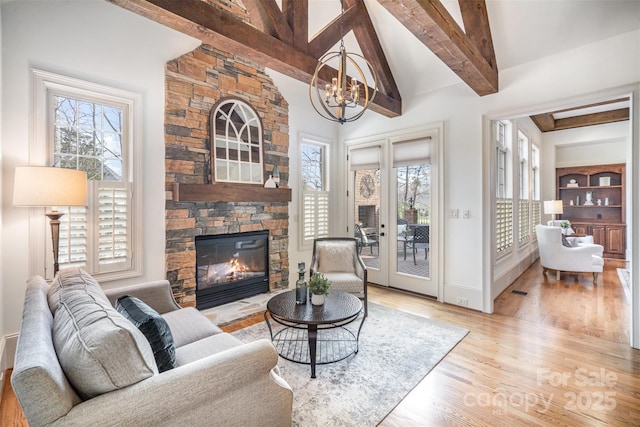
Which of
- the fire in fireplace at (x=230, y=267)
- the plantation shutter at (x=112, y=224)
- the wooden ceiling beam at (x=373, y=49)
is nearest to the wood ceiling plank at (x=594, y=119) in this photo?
the wooden ceiling beam at (x=373, y=49)

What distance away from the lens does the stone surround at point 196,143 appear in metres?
3.39

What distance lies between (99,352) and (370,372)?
196cm

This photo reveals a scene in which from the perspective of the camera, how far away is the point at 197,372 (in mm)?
1253

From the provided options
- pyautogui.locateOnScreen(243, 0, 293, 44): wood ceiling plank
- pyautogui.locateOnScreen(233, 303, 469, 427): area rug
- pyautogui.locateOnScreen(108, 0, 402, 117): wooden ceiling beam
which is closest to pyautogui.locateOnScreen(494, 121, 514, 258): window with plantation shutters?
pyautogui.locateOnScreen(233, 303, 469, 427): area rug

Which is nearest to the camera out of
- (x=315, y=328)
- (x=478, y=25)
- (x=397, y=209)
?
(x=315, y=328)

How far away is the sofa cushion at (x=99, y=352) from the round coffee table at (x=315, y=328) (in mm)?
1270

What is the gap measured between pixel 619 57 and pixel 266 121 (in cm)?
390

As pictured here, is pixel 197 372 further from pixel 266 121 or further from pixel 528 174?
pixel 528 174

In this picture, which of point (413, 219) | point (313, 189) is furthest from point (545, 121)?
point (313, 189)

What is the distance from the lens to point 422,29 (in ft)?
8.00

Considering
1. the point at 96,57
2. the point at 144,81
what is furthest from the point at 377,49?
the point at 96,57

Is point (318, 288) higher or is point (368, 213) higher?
point (368, 213)

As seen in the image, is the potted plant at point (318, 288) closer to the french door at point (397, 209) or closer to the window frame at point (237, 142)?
the window frame at point (237, 142)

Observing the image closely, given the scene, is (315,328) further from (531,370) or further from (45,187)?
(45,187)
